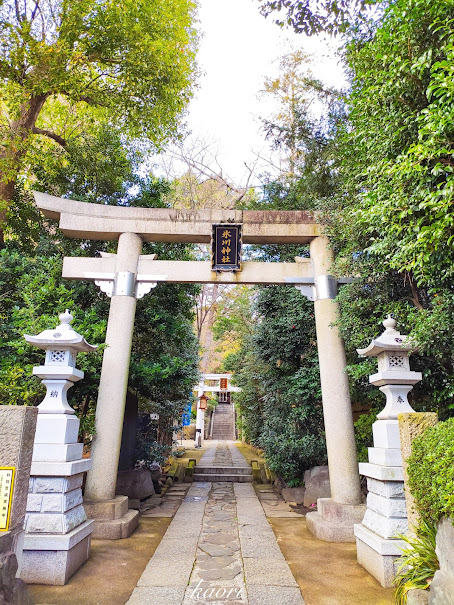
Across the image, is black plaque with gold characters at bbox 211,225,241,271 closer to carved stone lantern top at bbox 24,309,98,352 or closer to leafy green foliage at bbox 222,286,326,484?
leafy green foliage at bbox 222,286,326,484

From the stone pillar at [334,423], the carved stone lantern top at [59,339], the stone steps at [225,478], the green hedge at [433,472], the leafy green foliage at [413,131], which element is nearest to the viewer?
the green hedge at [433,472]

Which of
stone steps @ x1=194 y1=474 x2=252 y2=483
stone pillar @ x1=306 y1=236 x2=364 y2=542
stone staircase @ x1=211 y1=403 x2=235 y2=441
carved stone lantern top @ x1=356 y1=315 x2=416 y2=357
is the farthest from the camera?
stone staircase @ x1=211 y1=403 x2=235 y2=441

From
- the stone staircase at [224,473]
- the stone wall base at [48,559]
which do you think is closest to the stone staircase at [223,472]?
the stone staircase at [224,473]

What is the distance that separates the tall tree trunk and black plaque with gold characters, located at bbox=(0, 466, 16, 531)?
5.54m

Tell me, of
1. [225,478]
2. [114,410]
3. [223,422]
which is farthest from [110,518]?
[223,422]

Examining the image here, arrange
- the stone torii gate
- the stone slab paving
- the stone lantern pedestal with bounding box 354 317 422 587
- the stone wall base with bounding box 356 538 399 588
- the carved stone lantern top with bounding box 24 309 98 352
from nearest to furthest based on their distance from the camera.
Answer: the stone wall base with bounding box 356 538 399 588
the stone lantern pedestal with bounding box 354 317 422 587
the carved stone lantern top with bounding box 24 309 98 352
the stone torii gate
the stone slab paving

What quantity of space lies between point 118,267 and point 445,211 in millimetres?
4987

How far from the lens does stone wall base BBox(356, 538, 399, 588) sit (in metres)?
3.72

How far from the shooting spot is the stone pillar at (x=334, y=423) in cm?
543

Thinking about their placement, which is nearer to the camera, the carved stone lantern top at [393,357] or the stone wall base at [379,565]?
the stone wall base at [379,565]

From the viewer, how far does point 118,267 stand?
6.68m

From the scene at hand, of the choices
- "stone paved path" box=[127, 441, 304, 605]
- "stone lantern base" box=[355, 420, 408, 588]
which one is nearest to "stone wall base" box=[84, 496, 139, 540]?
"stone paved path" box=[127, 441, 304, 605]

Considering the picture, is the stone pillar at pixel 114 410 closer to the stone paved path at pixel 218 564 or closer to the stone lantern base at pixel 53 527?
the stone paved path at pixel 218 564

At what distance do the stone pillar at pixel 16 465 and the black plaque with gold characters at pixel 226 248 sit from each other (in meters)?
4.27
